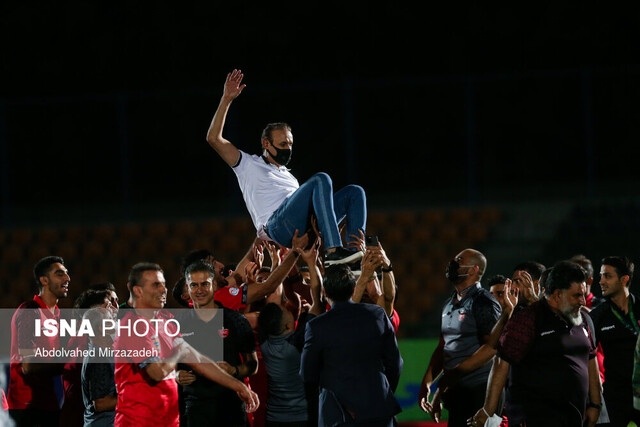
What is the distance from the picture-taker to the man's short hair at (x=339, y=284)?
587cm

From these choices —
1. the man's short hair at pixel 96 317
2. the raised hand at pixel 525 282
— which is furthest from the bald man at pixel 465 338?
the man's short hair at pixel 96 317

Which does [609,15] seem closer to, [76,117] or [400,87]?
[400,87]

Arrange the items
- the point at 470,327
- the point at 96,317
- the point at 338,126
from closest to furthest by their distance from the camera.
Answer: the point at 96,317
the point at 470,327
the point at 338,126

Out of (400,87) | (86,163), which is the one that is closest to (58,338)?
(400,87)

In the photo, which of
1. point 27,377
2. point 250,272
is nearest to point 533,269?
point 250,272

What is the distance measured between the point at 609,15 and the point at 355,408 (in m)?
14.4

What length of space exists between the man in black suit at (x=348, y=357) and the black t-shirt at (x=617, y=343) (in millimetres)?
2499

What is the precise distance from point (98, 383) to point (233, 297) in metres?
1.06

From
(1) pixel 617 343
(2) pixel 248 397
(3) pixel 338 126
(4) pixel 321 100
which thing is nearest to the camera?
(2) pixel 248 397

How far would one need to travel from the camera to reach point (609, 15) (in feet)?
60.3

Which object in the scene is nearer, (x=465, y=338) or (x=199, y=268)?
(x=199, y=268)

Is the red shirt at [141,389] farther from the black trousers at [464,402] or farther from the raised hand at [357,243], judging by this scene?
the black trousers at [464,402]

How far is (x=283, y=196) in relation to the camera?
284 inches

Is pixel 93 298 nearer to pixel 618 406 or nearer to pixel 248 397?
pixel 248 397
